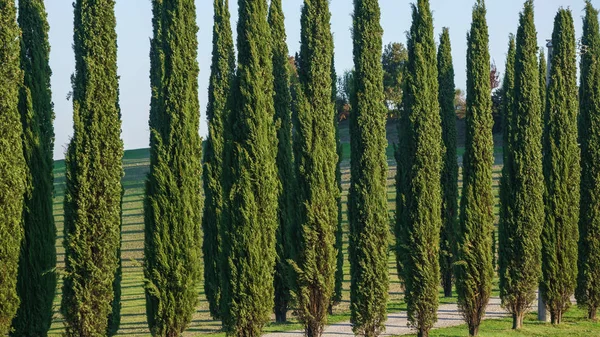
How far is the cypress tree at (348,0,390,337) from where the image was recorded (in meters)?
20.4

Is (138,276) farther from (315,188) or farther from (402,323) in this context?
(315,188)

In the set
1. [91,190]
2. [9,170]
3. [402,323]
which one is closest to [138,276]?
[402,323]

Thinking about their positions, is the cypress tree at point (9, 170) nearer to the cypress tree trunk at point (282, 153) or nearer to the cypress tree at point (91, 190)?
the cypress tree at point (91, 190)

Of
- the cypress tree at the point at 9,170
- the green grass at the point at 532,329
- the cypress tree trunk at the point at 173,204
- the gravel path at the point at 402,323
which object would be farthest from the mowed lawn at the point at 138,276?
the green grass at the point at 532,329

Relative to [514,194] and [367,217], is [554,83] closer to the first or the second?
[514,194]

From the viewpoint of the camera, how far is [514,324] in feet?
76.8

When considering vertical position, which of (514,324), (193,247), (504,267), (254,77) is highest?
(254,77)

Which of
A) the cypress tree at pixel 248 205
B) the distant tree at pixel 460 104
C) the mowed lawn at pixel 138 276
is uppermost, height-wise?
the distant tree at pixel 460 104

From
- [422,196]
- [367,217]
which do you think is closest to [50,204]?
[367,217]

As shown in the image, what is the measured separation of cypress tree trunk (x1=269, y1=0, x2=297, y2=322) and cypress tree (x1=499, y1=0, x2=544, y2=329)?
6330 millimetres

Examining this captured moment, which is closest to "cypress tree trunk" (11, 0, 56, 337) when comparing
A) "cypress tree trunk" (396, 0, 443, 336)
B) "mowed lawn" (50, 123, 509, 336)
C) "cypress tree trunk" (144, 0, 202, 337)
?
"mowed lawn" (50, 123, 509, 336)

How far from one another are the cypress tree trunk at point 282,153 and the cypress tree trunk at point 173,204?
22.3 feet

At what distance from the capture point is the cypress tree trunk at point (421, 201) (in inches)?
823

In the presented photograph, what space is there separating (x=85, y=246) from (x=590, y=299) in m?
15.9
